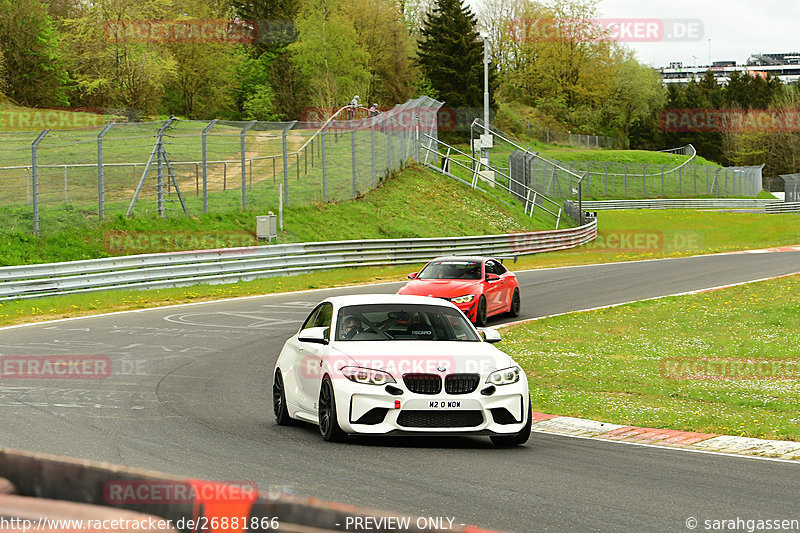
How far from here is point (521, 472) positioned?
798 cm

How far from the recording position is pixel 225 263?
1120 inches

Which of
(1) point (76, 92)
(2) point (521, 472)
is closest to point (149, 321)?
(2) point (521, 472)

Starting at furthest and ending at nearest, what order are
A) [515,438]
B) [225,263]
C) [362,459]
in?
[225,263]
[515,438]
[362,459]

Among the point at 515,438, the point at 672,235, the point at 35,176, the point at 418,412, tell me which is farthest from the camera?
the point at 672,235

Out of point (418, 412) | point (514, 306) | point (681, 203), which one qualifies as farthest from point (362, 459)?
point (681, 203)

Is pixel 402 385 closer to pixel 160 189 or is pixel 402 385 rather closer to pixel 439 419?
pixel 439 419

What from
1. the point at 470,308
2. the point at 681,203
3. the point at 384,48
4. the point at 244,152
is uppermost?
the point at 384,48

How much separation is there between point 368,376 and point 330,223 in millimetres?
28787

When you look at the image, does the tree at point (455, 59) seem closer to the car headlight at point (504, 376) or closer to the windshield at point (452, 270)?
the windshield at point (452, 270)

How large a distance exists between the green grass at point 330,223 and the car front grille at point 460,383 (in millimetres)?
Result: 19581

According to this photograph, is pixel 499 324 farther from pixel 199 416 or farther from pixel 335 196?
pixel 335 196

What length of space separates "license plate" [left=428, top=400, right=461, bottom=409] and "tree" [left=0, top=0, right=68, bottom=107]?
203ft

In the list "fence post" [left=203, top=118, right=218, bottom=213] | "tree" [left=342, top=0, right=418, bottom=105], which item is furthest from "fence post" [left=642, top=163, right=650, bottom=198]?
"fence post" [left=203, top=118, right=218, bottom=213]

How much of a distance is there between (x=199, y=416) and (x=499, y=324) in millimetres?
11049
